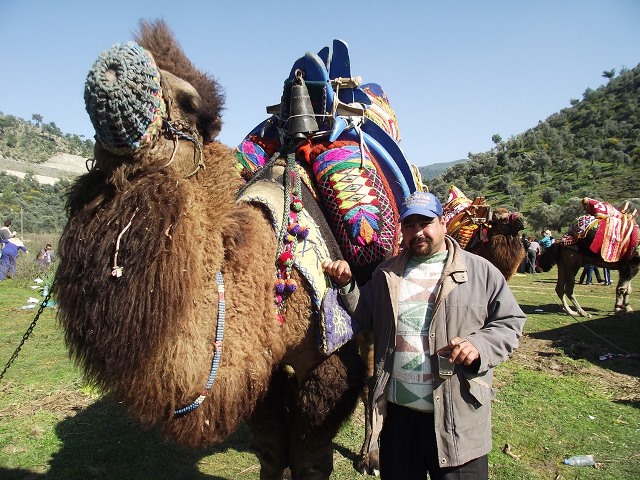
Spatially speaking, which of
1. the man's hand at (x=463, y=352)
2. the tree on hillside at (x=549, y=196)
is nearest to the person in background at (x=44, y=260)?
the man's hand at (x=463, y=352)

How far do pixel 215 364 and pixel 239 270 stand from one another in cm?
40

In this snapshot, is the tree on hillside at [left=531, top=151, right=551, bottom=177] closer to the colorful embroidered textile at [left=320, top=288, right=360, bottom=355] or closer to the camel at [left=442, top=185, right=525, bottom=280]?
the camel at [left=442, top=185, right=525, bottom=280]

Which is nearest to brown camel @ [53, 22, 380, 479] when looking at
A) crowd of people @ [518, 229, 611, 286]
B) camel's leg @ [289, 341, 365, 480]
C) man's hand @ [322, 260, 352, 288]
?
man's hand @ [322, 260, 352, 288]

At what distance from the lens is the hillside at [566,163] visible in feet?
126

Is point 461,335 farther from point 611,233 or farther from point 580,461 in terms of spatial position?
point 611,233

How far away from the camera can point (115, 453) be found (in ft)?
13.7

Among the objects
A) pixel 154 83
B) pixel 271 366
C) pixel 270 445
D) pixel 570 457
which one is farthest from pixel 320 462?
pixel 570 457

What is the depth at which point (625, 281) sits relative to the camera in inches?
404

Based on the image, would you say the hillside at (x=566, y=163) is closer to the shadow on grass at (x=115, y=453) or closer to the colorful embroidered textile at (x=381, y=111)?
the colorful embroidered textile at (x=381, y=111)

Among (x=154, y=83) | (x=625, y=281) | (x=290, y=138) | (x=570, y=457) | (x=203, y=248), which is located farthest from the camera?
(x=625, y=281)

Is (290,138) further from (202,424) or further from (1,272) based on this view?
(1,272)

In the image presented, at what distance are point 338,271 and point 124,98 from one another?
121cm

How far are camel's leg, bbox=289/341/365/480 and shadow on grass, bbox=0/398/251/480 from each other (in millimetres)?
1634

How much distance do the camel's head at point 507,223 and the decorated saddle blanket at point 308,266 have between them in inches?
223
